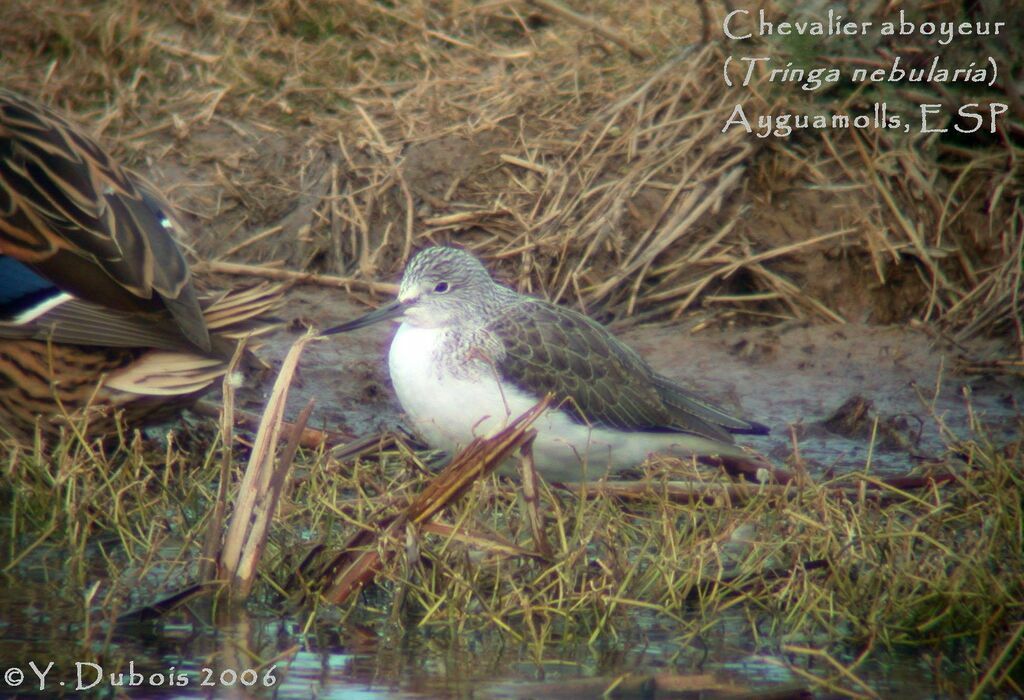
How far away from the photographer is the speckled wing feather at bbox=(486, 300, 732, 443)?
514 centimetres

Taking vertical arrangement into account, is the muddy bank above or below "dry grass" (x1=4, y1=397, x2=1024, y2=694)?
below

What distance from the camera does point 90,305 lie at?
15.0 ft

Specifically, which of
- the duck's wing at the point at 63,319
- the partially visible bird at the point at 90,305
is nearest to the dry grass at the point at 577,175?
the partially visible bird at the point at 90,305

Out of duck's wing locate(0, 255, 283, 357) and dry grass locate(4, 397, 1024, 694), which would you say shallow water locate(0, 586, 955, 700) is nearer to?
dry grass locate(4, 397, 1024, 694)

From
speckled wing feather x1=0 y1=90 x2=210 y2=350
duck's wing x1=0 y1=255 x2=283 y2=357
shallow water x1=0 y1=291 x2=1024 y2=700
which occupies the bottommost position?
shallow water x1=0 y1=291 x2=1024 y2=700

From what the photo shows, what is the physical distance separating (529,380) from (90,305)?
1.53 meters

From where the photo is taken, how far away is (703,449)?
5.39m

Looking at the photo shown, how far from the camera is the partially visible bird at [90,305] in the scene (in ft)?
15.0

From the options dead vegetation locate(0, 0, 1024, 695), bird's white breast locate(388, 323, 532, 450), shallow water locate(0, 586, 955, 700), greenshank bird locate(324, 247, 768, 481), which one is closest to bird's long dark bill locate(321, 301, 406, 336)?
greenshank bird locate(324, 247, 768, 481)

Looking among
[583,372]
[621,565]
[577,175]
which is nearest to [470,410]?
[583,372]

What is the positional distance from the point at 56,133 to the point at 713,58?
11.5ft

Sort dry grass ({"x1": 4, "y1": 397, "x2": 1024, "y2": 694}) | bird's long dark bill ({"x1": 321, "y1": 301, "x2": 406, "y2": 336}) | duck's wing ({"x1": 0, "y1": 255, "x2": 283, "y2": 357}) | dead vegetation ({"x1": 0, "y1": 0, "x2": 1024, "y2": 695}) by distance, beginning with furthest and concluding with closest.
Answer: bird's long dark bill ({"x1": 321, "y1": 301, "x2": 406, "y2": 336})
duck's wing ({"x1": 0, "y1": 255, "x2": 283, "y2": 357})
dead vegetation ({"x1": 0, "y1": 0, "x2": 1024, "y2": 695})
dry grass ({"x1": 4, "y1": 397, "x2": 1024, "y2": 694})

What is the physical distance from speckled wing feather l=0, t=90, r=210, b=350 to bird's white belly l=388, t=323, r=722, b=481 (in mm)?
752

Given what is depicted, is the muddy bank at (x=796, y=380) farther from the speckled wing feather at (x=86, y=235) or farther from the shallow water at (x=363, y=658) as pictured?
the shallow water at (x=363, y=658)
